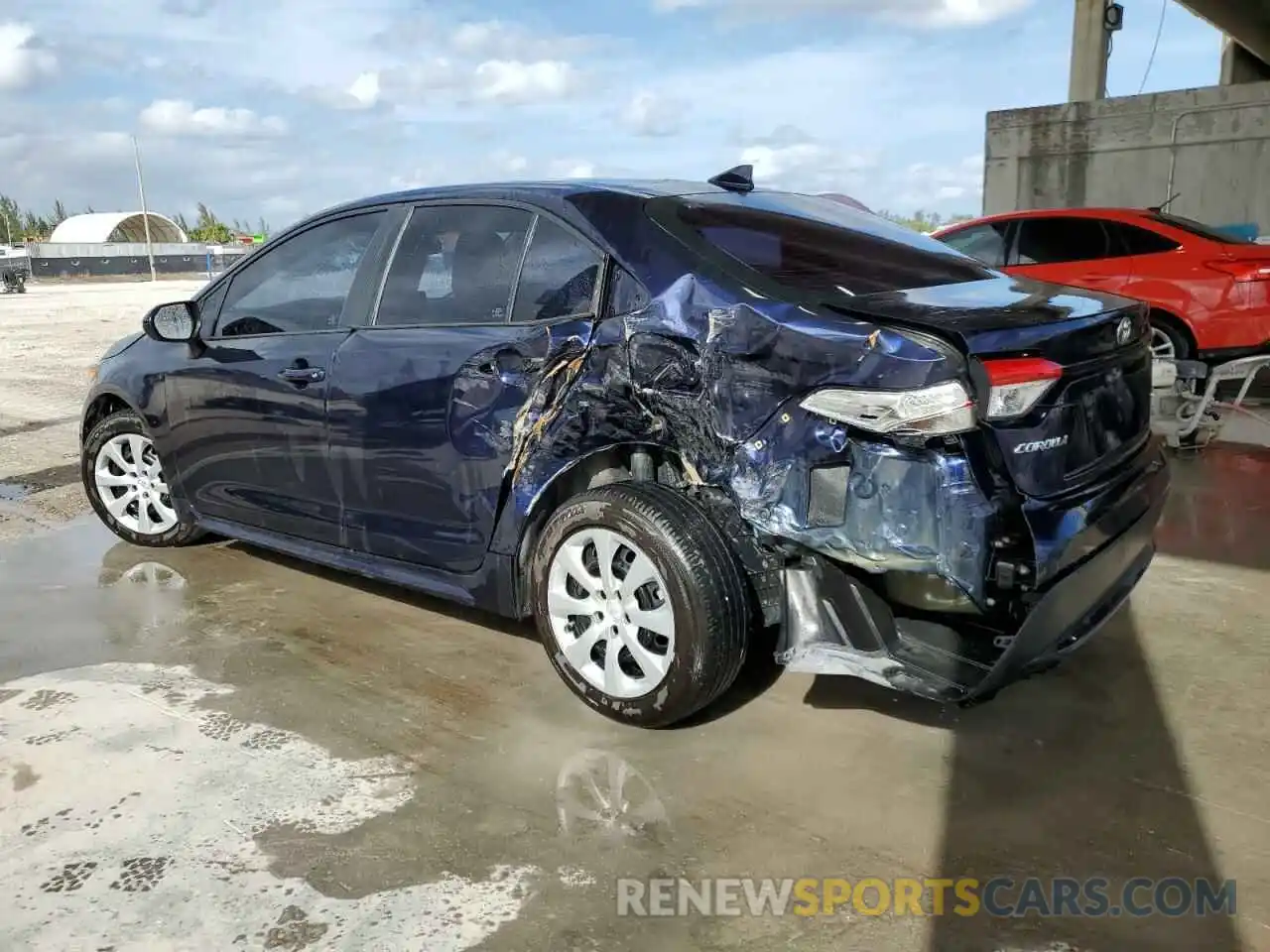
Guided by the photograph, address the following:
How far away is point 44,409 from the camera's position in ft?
30.5

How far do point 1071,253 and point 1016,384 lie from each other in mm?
6797

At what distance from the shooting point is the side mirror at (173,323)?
14.5 ft

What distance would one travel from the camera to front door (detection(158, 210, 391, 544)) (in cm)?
Result: 389

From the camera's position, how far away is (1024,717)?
319 centimetres

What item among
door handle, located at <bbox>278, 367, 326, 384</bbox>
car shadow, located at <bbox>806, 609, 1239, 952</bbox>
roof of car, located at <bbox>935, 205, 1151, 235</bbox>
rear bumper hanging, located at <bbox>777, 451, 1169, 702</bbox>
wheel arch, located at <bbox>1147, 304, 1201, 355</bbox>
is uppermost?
roof of car, located at <bbox>935, 205, 1151, 235</bbox>

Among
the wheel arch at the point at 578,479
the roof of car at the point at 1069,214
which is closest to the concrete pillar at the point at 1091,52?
the roof of car at the point at 1069,214

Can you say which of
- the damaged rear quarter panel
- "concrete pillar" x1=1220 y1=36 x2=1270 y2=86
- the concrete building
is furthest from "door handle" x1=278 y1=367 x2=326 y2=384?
"concrete pillar" x1=1220 y1=36 x2=1270 y2=86

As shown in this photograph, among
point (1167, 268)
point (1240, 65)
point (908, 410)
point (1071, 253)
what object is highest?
point (1240, 65)

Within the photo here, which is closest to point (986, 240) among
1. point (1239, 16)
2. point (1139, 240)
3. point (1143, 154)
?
point (1139, 240)

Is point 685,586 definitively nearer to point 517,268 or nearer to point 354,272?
point 517,268

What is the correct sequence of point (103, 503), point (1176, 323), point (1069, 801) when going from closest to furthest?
point (1069, 801) → point (103, 503) → point (1176, 323)

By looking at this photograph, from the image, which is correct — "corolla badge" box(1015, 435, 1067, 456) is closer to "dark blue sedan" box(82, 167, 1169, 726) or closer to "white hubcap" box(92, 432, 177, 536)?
"dark blue sedan" box(82, 167, 1169, 726)

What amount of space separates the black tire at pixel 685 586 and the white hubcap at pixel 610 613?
4cm

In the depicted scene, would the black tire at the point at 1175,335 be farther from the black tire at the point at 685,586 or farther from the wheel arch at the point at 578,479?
the black tire at the point at 685,586
